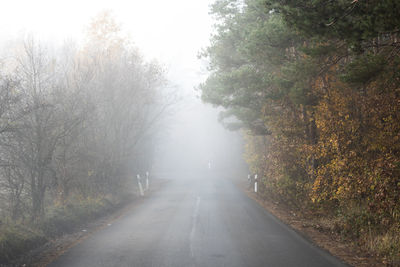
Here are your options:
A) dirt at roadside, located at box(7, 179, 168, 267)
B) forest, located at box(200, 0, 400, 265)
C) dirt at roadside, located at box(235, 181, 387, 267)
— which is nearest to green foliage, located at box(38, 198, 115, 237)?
dirt at roadside, located at box(7, 179, 168, 267)

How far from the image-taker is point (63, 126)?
38.9 ft

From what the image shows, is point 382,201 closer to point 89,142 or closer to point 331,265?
point 331,265

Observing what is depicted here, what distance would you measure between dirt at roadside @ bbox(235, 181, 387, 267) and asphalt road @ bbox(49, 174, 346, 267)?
308 millimetres

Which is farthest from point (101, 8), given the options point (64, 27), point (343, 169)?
point (343, 169)

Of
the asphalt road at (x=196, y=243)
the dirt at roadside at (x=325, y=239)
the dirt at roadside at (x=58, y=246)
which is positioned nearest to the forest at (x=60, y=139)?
the dirt at roadside at (x=58, y=246)

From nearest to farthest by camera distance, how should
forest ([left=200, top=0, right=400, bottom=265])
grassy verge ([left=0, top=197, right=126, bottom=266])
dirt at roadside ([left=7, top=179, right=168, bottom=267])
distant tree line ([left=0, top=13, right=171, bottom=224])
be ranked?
forest ([left=200, top=0, right=400, bottom=265]) → dirt at roadside ([left=7, top=179, right=168, bottom=267]) → grassy verge ([left=0, top=197, right=126, bottom=266]) → distant tree line ([left=0, top=13, right=171, bottom=224])

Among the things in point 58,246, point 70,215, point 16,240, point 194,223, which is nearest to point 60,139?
point 70,215

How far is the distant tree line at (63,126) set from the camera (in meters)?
9.90

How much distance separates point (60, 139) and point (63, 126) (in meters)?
0.62

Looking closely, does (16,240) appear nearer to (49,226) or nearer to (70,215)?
(49,226)

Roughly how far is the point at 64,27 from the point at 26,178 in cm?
3768

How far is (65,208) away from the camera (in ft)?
39.3

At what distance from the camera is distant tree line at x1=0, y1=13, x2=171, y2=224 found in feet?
32.5

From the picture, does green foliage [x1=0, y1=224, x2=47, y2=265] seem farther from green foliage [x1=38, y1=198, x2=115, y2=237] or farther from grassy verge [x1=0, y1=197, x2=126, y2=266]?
green foliage [x1=38, y1=198, x2=115, y2=237]
